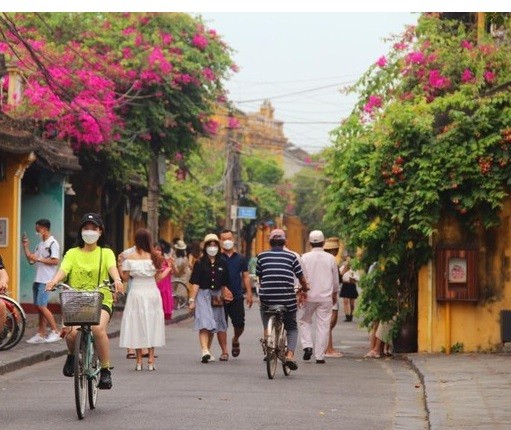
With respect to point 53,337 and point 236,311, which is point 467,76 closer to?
point 236,311

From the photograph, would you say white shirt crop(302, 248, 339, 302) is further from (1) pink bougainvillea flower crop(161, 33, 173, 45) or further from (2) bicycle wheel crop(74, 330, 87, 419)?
(1) pink bougainvillea flower crop(161, 33, 173, 45)

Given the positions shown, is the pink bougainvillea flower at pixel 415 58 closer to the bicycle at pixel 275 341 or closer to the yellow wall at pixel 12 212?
the yellow wall at pixel 12 212

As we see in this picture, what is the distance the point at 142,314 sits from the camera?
19141mm

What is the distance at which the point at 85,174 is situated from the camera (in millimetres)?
36531

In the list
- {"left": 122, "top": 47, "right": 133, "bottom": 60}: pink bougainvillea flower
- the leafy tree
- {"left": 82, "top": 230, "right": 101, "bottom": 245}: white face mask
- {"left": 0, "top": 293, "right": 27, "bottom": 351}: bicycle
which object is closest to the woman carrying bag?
{"left": 0, "top": 293, "right": 27, "bottom": 351}: bicycle

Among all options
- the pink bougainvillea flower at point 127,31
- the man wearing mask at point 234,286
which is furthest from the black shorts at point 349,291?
the man wearing mask at point 234,286

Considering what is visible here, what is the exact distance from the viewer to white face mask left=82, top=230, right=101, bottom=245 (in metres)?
14.3

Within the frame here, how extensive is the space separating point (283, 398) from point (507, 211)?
6928 millimetres

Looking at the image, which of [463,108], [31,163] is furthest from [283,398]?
[31,163]

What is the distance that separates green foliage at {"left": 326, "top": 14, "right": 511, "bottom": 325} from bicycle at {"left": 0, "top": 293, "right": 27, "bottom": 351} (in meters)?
4.84

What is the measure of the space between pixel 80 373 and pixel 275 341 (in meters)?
4.98

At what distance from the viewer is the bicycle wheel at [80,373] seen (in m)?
13.0

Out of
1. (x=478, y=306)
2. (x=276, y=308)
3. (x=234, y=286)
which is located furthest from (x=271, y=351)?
(x=478, y=306)

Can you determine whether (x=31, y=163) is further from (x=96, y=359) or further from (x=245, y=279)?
(x=96, y=359)
